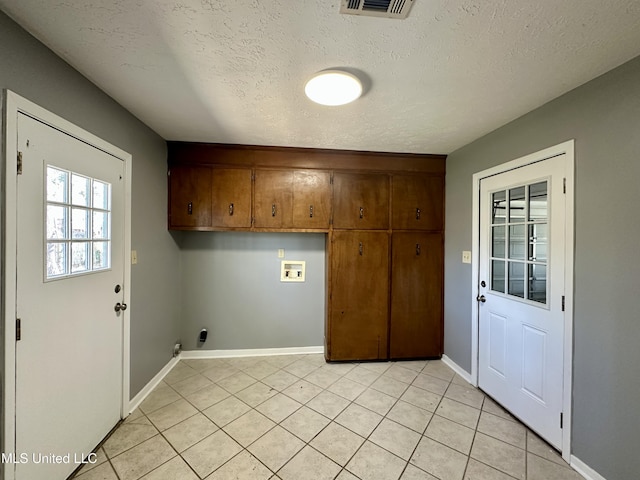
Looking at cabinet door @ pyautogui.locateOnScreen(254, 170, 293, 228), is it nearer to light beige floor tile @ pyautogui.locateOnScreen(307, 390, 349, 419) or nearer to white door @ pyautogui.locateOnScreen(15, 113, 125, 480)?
white door @ pyautogui.locateOnScreen(15, 113, 125, 480)

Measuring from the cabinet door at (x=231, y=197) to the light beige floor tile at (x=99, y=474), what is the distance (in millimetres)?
1951

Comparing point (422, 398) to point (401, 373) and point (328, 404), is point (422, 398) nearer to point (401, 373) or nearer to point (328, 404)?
point (401, 373)

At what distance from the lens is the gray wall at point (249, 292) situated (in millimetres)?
2971

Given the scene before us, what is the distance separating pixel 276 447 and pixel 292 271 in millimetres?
1733

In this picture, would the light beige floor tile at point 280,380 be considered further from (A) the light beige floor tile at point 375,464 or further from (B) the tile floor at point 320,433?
(A) the light beige floor tile at point 375,464

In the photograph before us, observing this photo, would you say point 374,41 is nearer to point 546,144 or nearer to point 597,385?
point 546,144

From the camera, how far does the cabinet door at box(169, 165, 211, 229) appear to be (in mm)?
2664

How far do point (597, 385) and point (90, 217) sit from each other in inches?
127

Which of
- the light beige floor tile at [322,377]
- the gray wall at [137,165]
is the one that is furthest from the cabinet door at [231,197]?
the light beige floor tile at [322,377]

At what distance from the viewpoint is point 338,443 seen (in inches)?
68.7

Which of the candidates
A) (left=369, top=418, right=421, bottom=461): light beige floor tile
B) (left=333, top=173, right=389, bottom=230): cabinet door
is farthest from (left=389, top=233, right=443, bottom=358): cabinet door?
(left=369, top=418, right=421, bottom=461): light beige floor tile

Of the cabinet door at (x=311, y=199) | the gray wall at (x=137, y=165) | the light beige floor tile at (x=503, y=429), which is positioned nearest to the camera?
the gray wall at (x=137, y=165)

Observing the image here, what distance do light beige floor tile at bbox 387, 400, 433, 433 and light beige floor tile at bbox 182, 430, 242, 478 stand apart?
3.93 feet

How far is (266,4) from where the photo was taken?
104 cm
